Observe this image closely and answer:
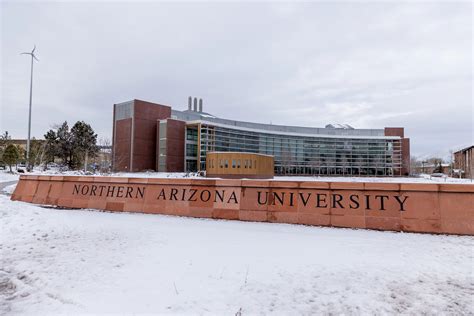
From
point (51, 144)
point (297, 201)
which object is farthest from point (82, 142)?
point (297, 201)

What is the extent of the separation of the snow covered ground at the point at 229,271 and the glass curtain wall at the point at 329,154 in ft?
278

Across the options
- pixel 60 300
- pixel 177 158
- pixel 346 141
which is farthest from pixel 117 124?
pixel 60 300

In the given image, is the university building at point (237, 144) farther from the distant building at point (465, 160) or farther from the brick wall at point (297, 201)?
the brick wall at point (297, 201)

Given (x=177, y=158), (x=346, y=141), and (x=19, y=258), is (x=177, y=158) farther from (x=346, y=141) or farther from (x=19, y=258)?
(x=19, y=258)

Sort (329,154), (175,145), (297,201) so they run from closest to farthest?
(297,201), (175,145), (329,154)

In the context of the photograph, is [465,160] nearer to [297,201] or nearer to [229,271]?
[297,201]

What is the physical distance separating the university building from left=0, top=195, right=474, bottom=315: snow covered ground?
182ft

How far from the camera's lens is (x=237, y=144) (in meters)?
88.0

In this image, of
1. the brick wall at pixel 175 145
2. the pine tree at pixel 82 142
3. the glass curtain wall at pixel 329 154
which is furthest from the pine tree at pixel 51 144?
the glass curtain wall at pixel 329 154

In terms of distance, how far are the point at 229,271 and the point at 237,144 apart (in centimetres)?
8310

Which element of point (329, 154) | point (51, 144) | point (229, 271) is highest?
point (329, 154)

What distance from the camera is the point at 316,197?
9.42m

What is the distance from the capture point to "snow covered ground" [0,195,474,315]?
393cm

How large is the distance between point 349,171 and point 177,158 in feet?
198
